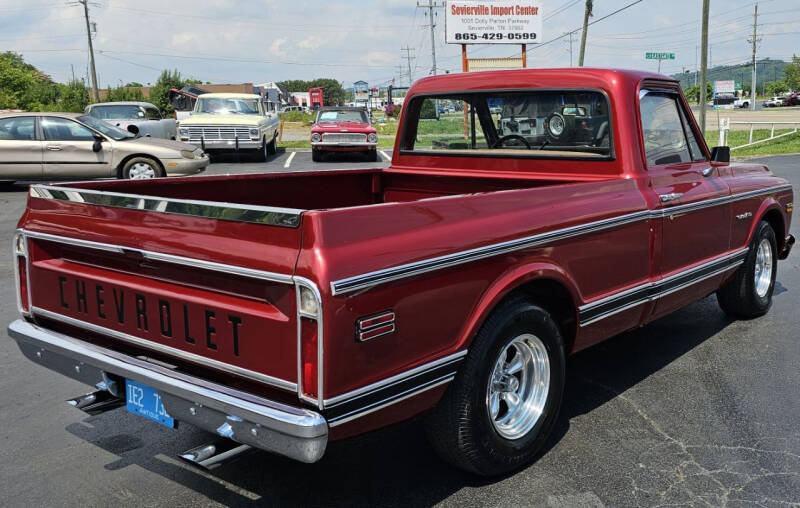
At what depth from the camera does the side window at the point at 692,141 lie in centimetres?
490

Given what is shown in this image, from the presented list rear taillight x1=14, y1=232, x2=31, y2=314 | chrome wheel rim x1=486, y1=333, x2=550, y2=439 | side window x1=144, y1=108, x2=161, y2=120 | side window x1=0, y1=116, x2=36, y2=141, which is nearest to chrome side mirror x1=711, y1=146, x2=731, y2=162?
chrome wheel rim x1=486, y1=333, x2=550, y2=439

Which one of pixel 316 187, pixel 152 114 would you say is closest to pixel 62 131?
pixel 152 114

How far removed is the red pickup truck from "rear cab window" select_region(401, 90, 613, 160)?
0.02 metres

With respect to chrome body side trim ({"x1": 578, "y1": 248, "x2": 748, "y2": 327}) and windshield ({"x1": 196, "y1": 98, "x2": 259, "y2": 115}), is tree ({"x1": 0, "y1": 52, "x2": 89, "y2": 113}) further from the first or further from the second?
chrome body side trim ({"x1": 578, "y1": 248, "x2": 748, "y2": 327})

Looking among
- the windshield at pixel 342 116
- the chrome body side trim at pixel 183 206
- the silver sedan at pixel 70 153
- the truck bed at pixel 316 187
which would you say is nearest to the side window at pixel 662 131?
the truck bed at pixel 316 187

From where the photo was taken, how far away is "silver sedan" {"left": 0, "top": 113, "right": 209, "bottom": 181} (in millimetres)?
13398

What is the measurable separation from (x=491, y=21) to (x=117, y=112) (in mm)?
18200

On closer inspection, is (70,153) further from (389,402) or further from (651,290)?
(389,402)

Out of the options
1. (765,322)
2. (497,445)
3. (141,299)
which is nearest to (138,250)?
(141,299)

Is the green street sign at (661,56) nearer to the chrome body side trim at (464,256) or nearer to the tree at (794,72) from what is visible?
the chrome body side trim at (464,256)

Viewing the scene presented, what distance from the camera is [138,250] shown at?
297 centimetres

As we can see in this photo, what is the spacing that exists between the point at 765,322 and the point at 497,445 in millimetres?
3543

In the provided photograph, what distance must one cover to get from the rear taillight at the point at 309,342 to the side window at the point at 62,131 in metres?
12.5

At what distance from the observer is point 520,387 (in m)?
3.49
